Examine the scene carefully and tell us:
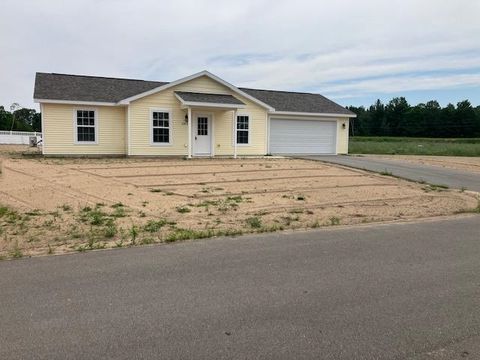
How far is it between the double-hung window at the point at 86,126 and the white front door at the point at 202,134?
4.79m

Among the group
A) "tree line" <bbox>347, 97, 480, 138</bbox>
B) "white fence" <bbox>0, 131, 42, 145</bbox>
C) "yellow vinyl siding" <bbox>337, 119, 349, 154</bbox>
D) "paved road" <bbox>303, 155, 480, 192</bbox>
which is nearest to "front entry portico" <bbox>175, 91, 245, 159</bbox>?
"paved road" <bbox>303, 155, 480, 192</bbox>

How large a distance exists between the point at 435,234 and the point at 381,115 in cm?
10368

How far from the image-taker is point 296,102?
89.8ft

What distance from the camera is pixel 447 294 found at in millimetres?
4715

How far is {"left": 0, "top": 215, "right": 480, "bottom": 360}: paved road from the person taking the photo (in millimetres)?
3508

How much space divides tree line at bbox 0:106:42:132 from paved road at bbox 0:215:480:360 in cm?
7622

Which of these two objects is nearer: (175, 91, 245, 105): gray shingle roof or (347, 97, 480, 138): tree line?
(175, 91, 245, 105): gray shingle roof

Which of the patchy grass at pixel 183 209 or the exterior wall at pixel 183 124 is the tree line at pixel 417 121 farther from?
the patchy grass at pixel 183 209

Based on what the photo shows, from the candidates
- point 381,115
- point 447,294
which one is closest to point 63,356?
point 447,294

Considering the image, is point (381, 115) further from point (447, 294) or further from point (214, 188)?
point (447, 294)

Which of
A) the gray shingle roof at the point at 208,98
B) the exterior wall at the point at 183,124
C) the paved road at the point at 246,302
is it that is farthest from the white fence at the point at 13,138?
the paved road at the point at 246,302

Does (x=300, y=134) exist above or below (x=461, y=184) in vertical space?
above

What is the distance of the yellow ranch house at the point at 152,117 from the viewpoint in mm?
20656

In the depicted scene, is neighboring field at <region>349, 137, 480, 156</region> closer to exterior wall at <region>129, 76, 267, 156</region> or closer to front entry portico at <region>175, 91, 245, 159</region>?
exterior wall at <region>129, 76, 267, 156</region>
